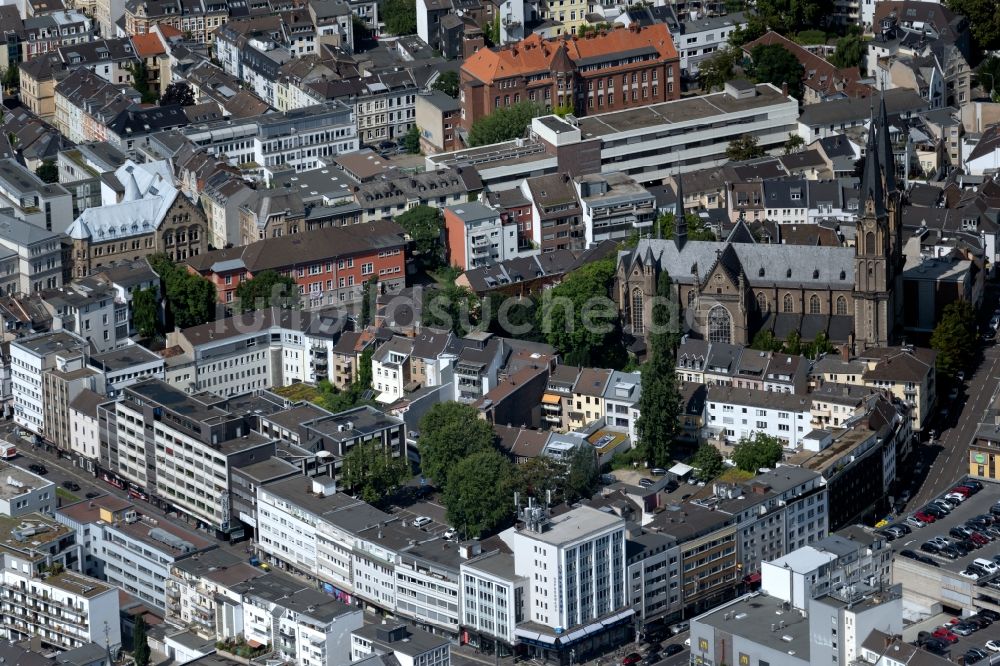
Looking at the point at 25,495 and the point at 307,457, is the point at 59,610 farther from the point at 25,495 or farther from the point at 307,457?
the point at 307,457

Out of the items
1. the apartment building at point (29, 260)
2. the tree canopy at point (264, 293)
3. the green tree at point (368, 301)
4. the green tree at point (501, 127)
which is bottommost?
the green tree at point (368, 301)

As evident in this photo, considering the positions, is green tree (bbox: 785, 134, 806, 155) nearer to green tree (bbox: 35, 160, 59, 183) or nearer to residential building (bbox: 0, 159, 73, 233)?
residential building (bbox: 0, 159, 73, 233)

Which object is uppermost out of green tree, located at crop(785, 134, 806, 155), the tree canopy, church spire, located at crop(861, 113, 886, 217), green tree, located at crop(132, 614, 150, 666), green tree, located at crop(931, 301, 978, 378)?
church spire, located at crop(861, 113, 886, 217)

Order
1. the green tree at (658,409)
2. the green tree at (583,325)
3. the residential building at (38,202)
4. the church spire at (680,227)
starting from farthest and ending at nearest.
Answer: the residential building at (38,202) < the church spire at (680,227) < the green tree at (583,325) < the green tree at (658,409)


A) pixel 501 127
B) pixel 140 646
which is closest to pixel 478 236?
pixel 501 127

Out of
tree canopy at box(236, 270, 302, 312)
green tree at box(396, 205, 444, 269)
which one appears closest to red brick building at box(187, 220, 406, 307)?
tree canopy at box(236, 270, 302, 312)

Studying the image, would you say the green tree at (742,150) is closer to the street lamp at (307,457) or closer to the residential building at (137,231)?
the residential building at (137,231)

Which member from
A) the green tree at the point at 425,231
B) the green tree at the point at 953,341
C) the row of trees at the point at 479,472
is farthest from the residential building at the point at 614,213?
the row of trees at the point at 479,472
